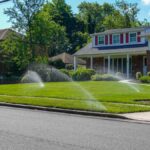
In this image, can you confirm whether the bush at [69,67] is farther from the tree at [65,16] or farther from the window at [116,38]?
the tree at [65,16]

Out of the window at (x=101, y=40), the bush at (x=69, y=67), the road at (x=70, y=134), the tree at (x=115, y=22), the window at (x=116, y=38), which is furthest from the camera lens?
the tree at (x=115, y=22)

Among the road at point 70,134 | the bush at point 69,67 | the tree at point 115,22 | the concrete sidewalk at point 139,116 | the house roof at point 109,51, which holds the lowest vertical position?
the concrete sidewalk at point 139,116

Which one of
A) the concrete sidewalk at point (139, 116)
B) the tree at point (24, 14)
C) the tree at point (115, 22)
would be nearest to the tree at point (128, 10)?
the tree at point (115, 22)

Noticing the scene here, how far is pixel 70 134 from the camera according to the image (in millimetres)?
11062

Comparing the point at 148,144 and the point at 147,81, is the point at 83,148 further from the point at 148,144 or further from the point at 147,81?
the point at 147,81

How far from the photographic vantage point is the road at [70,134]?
9.34 m

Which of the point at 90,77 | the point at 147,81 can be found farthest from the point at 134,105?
the point at 90,77

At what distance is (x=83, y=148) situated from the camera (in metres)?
9.05

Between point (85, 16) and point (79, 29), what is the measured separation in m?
7.37

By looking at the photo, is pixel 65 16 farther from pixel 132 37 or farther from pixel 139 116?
pixel 139 116

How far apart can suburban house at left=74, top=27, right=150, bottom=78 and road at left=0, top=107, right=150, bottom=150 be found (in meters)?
30.0

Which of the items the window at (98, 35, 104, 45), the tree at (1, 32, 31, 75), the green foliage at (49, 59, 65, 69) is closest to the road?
the window at (98, 35, 104, 45)

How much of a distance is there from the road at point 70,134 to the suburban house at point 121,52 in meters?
30.0

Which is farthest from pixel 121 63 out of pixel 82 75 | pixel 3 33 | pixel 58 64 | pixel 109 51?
pixel 3 33
